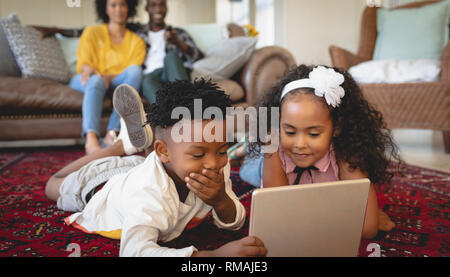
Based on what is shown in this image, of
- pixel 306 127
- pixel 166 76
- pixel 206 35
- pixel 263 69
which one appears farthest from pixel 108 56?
pixel 306 127

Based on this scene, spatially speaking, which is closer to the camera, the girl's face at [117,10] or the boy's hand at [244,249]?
the boy's hand at [244,249]

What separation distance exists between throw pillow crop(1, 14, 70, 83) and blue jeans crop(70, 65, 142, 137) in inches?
10.5

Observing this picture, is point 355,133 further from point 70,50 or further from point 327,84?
point 70,50

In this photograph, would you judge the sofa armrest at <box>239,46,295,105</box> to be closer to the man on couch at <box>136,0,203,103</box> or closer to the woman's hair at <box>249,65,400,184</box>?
the man on couch at <box>136,0,203,103</box>

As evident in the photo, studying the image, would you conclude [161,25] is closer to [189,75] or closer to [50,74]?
[189,75]

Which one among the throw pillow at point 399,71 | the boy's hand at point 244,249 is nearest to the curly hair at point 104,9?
the throw pillow at point 399,71

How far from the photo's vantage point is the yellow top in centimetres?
210

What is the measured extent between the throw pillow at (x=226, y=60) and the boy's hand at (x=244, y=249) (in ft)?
5.40

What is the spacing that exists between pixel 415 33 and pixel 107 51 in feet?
6.86

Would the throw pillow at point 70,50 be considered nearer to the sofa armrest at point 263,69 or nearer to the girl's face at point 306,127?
the sofa armrest at point 263,69

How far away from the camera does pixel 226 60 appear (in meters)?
2.17

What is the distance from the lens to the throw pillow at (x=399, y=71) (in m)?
2.06
